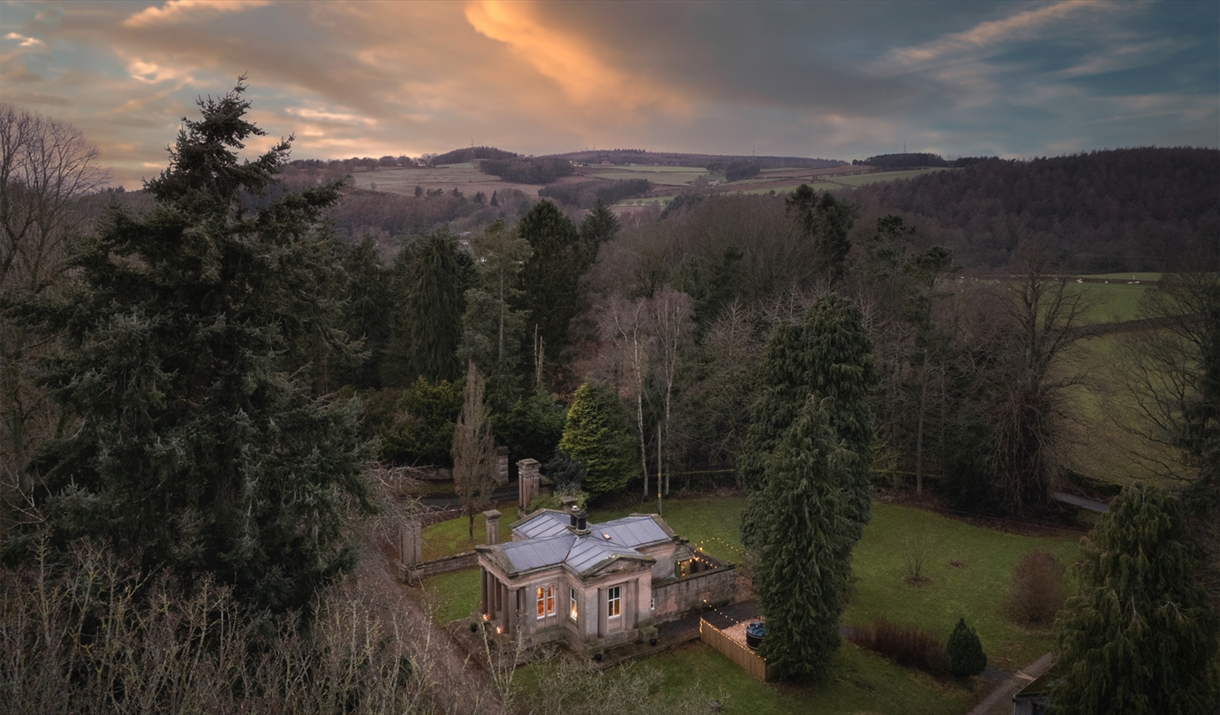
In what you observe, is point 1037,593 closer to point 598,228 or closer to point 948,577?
point 948,577

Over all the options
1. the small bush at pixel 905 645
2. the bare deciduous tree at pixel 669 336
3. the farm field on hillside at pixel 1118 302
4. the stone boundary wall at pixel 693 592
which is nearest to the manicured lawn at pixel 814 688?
the small bush at pixel 905 645

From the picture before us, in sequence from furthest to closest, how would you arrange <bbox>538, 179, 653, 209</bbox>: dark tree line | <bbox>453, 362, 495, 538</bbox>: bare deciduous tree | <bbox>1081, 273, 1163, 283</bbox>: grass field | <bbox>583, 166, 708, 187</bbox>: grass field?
<bbox>583, 166, 708, 187</bbox>: grass field < <bbox>538, 179, 653, 209</bbox>: dark tree line < <bbox>1081, 273, 1163, 283</bbox>: grass field < <bbox>453, 362, 495, 538</bbox>: bare deciduous tree

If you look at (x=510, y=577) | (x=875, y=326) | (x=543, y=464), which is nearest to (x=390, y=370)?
(x=543, y=464)

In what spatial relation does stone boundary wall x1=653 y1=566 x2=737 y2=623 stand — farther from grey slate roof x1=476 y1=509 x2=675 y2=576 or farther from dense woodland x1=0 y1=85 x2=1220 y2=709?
dense woodland x1=0 y1=85 x2=1220 y2=709

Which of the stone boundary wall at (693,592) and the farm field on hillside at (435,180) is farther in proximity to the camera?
the farm field on hillside at (435,180)

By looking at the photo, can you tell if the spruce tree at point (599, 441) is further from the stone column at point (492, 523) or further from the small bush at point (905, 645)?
the small bush at point (905, 645)

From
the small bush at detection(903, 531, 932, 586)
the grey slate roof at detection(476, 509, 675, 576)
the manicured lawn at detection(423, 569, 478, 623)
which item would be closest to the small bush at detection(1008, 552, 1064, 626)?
the small bush at detection(903, 531, 932, 586)

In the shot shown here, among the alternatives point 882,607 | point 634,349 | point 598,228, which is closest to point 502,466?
point 634,349
